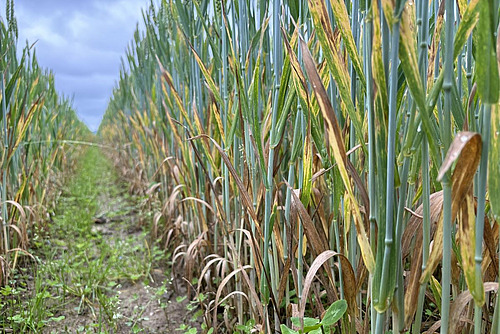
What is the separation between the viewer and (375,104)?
0.52 metres

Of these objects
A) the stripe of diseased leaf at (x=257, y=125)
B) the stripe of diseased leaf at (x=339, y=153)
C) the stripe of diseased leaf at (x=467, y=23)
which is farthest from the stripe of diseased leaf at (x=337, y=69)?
the stripe of diseased leaf at (x=257, y=125)

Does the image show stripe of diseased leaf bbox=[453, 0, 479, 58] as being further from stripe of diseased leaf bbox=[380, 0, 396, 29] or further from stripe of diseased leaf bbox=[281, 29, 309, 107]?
stripe of diseased leaf bbox=[281, 29, 309, 107]

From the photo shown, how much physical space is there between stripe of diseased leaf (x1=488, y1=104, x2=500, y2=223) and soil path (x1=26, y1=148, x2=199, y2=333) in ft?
3.18

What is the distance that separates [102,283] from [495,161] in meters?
1.53

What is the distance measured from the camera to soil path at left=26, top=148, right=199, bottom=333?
133cm

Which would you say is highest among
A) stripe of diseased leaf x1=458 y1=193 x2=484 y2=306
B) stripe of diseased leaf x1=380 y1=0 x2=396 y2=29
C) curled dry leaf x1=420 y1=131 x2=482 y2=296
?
stripe of diseased leaf x1=380 y1=0 x2=396 y2=29

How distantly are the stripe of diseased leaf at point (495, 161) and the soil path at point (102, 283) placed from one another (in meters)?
0.97

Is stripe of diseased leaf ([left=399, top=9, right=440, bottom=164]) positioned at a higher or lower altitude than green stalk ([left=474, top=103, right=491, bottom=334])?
higher

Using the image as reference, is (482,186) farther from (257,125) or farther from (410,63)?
(257,125)

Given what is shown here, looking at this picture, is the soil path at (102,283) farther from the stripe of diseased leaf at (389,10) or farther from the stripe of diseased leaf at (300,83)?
→ the stripe of diseased leaf at (389,10)

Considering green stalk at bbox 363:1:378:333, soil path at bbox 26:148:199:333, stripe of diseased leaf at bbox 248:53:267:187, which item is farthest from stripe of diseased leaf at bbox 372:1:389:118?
soil path at bbox 26:148:199:333

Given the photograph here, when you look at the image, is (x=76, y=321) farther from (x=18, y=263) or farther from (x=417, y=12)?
(x=417, y=12)

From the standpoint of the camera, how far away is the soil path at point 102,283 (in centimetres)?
133

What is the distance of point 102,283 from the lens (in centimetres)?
164
